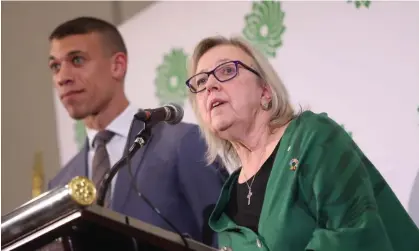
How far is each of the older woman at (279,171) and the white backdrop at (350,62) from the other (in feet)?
0.63

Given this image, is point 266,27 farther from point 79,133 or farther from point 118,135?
point 79,133

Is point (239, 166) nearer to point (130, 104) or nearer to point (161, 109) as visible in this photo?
point (161, 109)

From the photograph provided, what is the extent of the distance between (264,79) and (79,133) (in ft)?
2.88

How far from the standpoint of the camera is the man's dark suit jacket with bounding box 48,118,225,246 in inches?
69.1

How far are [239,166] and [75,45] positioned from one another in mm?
759

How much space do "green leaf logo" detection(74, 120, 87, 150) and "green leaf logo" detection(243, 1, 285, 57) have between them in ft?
2.21

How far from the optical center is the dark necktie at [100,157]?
185cm

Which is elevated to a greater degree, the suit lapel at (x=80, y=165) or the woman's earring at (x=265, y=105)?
the woman's earring at (x=265, y=105)

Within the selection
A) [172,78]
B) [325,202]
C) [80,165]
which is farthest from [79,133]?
[325,202]

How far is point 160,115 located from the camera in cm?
147

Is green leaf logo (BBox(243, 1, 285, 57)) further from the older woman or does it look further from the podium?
the podium

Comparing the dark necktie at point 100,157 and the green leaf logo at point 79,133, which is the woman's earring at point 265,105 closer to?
the dark necktie at point 100,157

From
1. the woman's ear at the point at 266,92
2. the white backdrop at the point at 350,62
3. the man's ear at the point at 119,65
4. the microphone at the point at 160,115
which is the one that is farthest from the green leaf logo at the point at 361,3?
the man's ear at the point at 119,65

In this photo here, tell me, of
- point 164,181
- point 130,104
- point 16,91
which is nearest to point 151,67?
point 130,104
